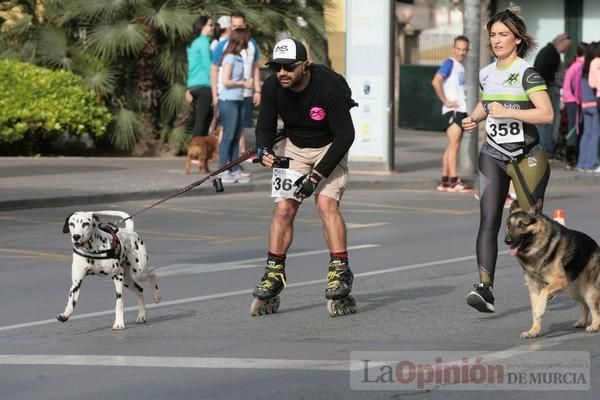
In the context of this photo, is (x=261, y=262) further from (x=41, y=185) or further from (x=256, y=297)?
(x=41, y=185)

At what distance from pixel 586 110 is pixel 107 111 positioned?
7134mm

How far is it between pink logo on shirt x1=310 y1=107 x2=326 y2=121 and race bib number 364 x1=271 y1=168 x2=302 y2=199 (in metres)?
0.38

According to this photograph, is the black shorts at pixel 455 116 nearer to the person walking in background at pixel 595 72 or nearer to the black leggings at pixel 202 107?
the person walking in background at pixel 595 72

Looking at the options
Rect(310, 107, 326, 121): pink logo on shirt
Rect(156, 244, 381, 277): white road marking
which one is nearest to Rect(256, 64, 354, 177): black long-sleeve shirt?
Rect(310, 107, 326, 121): pink logo on shirt

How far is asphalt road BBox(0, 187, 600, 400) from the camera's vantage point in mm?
7598

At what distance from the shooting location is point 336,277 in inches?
387

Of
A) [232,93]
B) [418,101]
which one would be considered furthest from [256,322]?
[418,101]

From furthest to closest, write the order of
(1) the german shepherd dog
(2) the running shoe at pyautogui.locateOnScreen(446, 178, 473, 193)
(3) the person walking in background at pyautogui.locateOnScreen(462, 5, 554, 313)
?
(2) the running shoe at pyautogui.locateOnScreen(446, 178, 473, 193), (3) the person walking in background at pyautogui.locateOnScreen(462, 5, 554, 313), (1) the german shepherd dog

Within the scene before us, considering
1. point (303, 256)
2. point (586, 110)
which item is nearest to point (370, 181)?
point (586, 110)

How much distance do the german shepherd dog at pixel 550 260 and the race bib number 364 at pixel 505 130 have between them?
644 mm

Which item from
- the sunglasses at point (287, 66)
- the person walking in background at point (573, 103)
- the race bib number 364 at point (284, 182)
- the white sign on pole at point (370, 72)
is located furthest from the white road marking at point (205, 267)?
the person walking in background at point (573, 103)

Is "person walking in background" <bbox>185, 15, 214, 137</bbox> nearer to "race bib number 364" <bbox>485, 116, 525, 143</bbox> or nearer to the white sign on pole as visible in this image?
the white sign on pole

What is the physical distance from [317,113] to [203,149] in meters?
9.86

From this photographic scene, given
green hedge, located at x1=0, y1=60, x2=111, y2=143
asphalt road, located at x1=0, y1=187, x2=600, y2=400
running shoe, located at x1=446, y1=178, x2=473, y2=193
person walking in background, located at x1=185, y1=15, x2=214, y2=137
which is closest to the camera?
asphalt road, located at x1=0, y1=187, x2=600, y2=400
